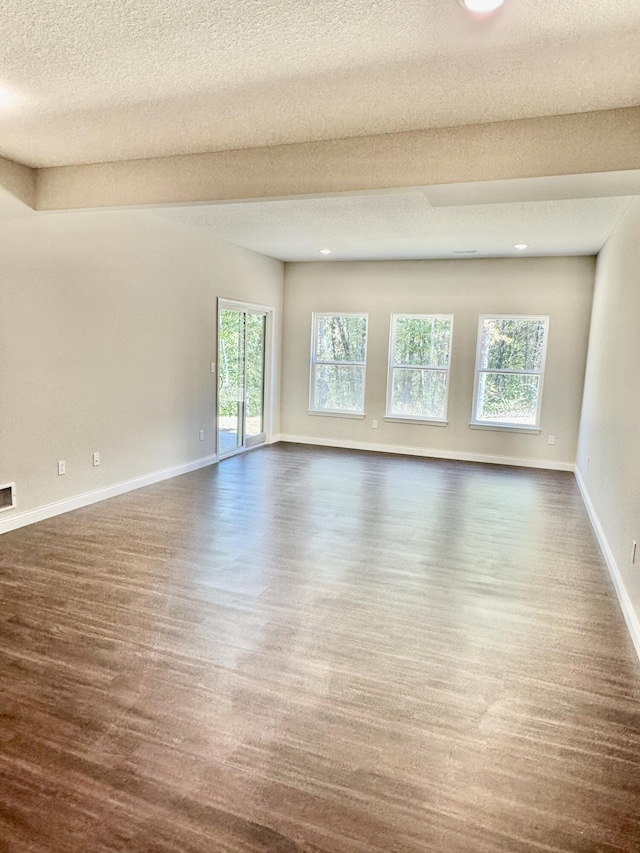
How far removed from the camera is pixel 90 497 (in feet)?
15.7

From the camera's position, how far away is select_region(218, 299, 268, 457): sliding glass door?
6.74 meters

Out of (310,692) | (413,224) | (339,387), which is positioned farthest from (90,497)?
(339,387)

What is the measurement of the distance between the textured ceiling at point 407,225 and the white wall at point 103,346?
1.92ft

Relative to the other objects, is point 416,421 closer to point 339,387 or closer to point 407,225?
point 339,387

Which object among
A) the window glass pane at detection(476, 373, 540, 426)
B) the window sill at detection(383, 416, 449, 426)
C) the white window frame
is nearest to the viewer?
the window glass pane at detection(476, 373, 540, 426)

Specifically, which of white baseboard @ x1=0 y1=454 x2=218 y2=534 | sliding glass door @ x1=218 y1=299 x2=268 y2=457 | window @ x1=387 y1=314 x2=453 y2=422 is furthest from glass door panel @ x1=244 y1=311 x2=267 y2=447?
window @ x1=387 y1=314 x2=453 y2=422

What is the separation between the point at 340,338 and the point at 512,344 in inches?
96.2

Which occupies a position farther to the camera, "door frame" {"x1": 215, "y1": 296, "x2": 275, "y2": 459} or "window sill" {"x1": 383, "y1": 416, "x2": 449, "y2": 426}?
"window sill" {"x1": 383, "y1": 416, "x2": 449, "y2": 426}

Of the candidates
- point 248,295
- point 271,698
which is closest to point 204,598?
point 271,698

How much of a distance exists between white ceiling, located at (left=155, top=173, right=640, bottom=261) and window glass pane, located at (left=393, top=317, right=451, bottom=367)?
3.07 feet

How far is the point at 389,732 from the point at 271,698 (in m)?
0.51

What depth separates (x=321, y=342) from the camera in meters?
8.02

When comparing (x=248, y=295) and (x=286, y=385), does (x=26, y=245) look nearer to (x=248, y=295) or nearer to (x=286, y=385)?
(x=248, y=295)

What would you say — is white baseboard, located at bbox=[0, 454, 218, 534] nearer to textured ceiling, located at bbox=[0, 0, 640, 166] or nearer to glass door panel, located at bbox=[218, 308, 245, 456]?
glass door panel, located at bbox=[218, 308, 245, 456]
